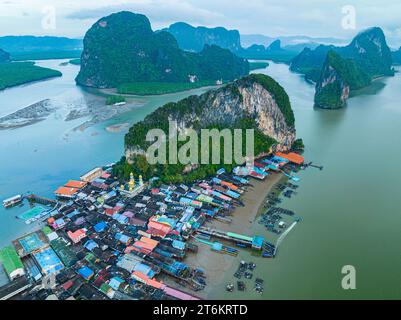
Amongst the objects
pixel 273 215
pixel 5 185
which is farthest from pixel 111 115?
pixel 273 215

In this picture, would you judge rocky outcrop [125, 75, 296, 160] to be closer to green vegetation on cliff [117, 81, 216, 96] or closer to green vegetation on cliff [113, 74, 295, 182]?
green vegetation on cliff [113, 74, 295, 182]

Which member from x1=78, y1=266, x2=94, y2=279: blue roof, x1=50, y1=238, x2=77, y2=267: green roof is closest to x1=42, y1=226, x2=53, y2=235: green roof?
x1=50, y1=238, x2=77, y2=267: green roof

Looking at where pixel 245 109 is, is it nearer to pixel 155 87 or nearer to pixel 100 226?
pixel 100 226

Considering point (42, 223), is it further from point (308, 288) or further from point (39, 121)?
point (39, 121)

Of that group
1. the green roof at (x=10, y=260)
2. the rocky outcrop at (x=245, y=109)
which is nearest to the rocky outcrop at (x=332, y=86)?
the rocky outcrop at (x=245, y=109)

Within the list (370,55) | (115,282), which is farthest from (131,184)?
(370,55)

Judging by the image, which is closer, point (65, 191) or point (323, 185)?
point (65, 191)
